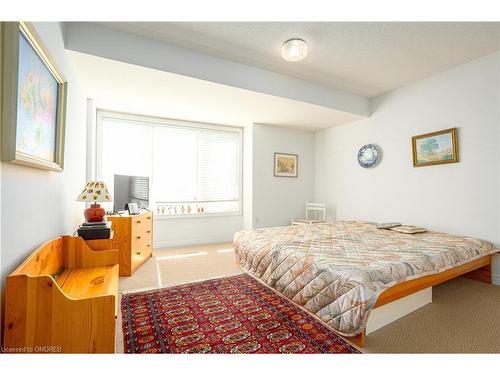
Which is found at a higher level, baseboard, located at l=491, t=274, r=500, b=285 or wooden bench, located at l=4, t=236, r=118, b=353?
wooden bench, located at l=4, t=236, r=118, b=353

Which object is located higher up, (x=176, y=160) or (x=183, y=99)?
(x=183, y=99)

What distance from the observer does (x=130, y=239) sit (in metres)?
2.85

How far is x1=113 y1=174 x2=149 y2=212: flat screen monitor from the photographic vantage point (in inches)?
129

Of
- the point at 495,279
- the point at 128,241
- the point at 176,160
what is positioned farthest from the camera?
the point at 176,160

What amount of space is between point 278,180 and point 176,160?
6.71 feet

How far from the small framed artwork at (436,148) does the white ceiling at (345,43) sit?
854mm

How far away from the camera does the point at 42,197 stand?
1520 mm

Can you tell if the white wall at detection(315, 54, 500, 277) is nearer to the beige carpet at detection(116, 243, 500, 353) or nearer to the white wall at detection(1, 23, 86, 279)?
the beige carpet at detection(116, 243, 500, 353)

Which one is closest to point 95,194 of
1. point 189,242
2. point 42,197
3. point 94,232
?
point 94,232

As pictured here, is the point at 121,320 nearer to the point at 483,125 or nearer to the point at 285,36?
the point at 285,36

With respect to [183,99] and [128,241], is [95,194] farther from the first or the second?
[183,99]

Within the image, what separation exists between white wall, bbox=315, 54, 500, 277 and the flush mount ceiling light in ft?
6.92

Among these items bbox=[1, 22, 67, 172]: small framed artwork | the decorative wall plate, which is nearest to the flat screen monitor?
bbox=[1, 22, 67, 172]: small framed artwork
